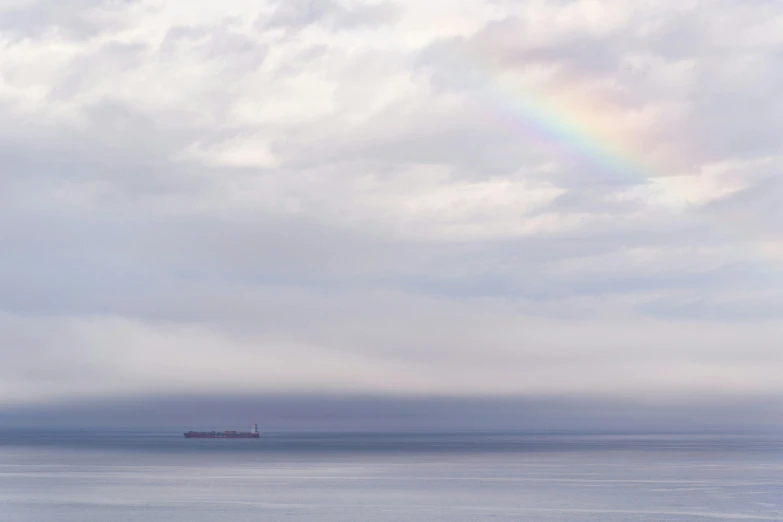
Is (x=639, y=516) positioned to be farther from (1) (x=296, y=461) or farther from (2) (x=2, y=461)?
(2) (x=2, y=461)

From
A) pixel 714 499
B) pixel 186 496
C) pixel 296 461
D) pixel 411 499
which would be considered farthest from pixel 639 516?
pixel 296 461

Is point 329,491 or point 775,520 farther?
point 329,491

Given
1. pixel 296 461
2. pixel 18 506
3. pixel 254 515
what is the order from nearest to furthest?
pixel 254 515 < pixel 18 506 < pixel 296 461

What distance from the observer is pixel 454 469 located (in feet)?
478

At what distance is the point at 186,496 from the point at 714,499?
49876 mm

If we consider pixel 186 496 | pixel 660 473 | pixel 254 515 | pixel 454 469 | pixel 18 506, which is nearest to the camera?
pixel 254 515

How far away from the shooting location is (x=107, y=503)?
91750 millimetres

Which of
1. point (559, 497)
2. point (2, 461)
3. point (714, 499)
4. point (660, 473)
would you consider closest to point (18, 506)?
point (559, 497)

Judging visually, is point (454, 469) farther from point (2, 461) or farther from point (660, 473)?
point (2, 461)

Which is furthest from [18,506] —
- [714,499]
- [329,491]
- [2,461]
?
[2,461]

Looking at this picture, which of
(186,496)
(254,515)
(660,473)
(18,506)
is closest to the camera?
(254,515)

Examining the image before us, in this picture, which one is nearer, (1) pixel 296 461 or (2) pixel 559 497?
(2) pixel 559 497

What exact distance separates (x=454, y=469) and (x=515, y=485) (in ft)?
118

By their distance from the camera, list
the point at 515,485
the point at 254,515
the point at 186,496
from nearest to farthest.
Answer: the point at 254,515
the point at 186,496
the point at 515,485
